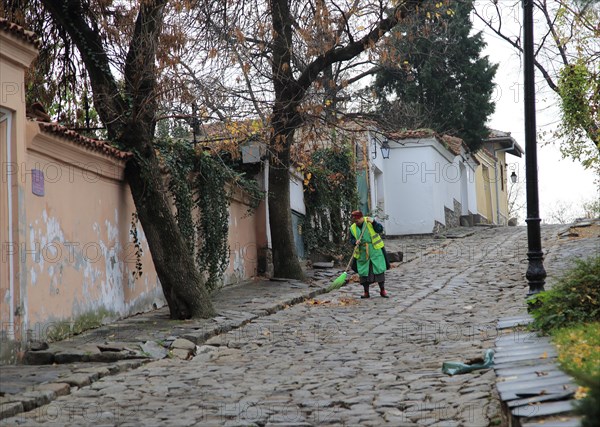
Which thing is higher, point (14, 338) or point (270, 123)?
point (270, 123)

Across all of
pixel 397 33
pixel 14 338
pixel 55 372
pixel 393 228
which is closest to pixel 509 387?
pixel 55 372

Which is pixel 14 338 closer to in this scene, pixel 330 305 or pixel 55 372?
pixel 55 372

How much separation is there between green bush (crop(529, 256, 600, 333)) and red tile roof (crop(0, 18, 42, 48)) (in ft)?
20.0

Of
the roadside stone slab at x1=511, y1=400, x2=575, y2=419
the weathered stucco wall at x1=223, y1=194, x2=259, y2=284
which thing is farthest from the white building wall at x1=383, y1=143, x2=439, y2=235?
the roadside stone slab at x1=511, y1=400, x2=575, y2=419

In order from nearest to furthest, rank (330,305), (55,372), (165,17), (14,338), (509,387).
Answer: (509,387) → (55,372) → (14,338) → (165,17) → (330,305)

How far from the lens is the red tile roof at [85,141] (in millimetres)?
10570

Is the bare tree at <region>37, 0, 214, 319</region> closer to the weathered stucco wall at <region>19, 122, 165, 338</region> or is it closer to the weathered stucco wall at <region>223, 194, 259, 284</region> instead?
the weathered stucco wall at <region>19, 122, 165, 338</region>

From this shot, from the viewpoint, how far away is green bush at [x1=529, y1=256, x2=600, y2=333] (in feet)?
26.4

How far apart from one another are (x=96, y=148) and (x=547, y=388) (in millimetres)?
7746

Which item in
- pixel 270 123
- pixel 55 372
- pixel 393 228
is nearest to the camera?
pixel 55 372

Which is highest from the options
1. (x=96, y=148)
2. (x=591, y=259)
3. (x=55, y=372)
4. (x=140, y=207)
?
(x=96, y=148)

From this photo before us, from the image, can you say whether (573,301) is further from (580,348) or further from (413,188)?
(413,188)

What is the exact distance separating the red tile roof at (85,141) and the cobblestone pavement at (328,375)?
290 cm

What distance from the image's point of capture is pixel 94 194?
1212 centimetres
